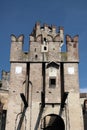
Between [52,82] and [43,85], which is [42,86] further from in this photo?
[52,82]

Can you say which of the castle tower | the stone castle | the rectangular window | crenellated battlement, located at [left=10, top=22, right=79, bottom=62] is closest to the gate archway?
the stone castle

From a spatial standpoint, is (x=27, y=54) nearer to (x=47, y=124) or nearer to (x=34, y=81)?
(x=34, y=81)

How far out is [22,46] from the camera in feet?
61.3

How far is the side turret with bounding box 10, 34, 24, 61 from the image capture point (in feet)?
59.6

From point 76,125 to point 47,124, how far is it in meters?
4.72

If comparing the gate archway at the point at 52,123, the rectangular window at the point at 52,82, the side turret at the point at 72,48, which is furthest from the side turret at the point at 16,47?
the gate archway at the point at 52,123

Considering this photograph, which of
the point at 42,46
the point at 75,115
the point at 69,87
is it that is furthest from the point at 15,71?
the point at 75,115

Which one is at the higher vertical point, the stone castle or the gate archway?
the stone castle

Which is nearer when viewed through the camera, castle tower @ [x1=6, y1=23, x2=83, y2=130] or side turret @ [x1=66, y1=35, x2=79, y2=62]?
castle tower @ [x1=6, y1=23, x2=83, y2=130]

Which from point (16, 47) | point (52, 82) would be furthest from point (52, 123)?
point (16, 47)

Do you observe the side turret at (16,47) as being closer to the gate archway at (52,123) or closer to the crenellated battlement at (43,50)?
the crenellated battlement at (43,50)

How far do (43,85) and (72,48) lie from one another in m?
3.45

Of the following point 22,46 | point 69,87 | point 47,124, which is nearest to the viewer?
point 69,87

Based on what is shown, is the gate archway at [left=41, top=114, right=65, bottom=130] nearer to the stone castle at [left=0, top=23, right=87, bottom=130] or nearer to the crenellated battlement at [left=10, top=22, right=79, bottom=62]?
the stone castle at [left=0, top=23, right=87, bottom=130]
